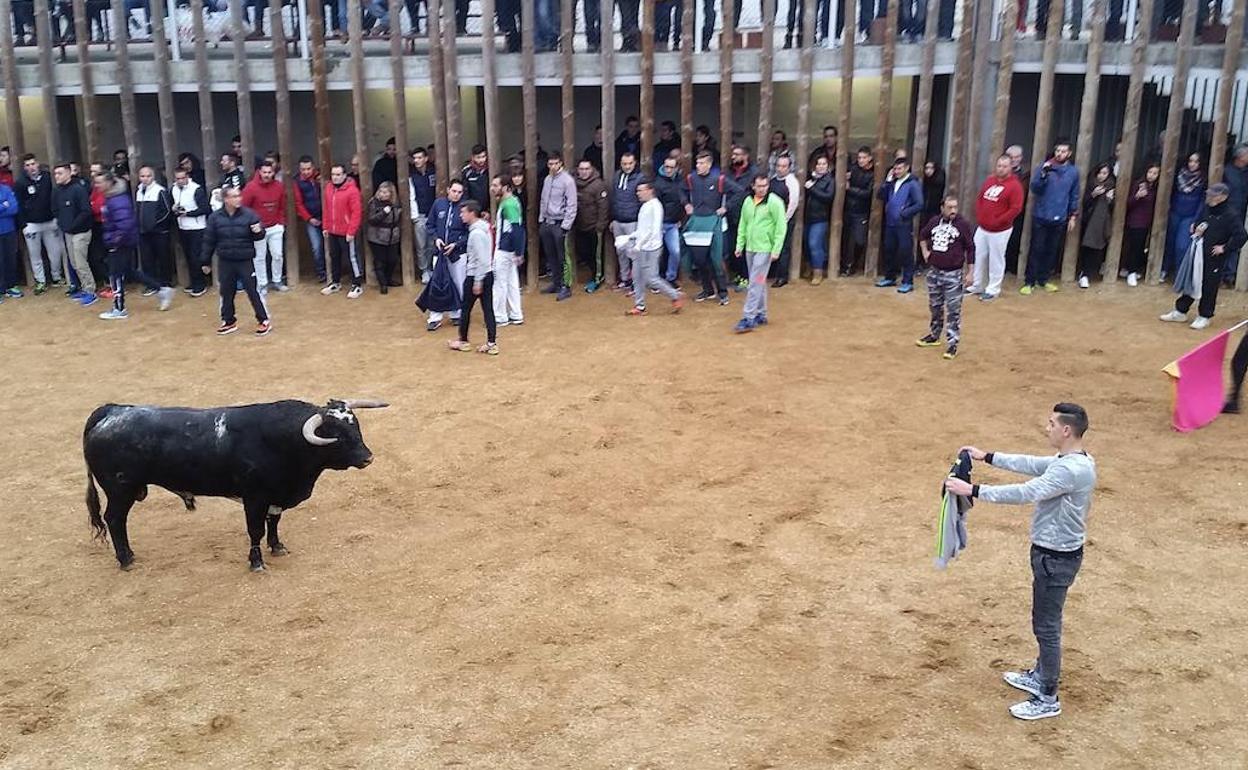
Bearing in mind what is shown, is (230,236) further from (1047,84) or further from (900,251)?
(1047,84)

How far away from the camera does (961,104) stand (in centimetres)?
1575

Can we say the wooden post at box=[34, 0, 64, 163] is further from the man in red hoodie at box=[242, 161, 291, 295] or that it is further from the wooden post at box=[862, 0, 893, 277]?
the wooden post at box=[862, 0, 893, 277]

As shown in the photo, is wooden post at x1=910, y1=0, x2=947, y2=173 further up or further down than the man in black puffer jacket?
further up

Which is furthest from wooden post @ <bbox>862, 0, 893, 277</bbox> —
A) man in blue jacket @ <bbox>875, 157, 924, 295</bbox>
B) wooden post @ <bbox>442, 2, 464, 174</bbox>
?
wooden post @ <bbox>442, 2, 464, 174</bbox>

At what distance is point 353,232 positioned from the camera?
50.8ft

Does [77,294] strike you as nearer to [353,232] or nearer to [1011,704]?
[353,232]

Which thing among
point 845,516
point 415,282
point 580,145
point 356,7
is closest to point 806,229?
point 580,145

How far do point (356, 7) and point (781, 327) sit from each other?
6.78 meters

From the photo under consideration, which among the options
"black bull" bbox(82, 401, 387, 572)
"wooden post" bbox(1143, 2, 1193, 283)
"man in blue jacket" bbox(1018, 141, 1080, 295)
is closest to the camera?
"black bull" bbox(82, 401, 387, 572)

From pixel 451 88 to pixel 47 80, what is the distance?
5.42 m

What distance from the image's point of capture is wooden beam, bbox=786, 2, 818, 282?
15.4m

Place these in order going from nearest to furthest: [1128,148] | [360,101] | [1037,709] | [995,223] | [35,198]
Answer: [1037,709], [995,223], [1128,148], [35,198], [360,101]

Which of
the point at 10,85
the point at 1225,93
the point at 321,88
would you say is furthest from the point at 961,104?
the point at 10,85

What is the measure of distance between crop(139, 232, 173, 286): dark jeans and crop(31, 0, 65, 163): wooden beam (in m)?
1.89
